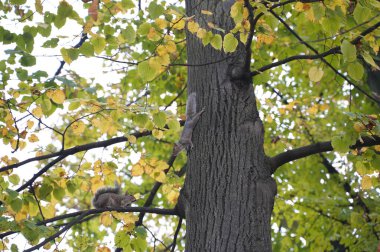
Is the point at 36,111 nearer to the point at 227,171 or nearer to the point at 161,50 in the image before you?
the point at 161,50

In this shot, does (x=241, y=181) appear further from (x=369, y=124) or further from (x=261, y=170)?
(x=369, y=124)

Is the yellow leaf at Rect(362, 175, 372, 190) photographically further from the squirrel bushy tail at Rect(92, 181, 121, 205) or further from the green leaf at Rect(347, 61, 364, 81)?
the squirrel bushy tail at Rect(92, 181, 121, 205)

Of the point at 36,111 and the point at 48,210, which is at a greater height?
the point at 36,111

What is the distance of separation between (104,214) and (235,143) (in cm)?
109

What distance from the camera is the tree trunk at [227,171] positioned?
337cm

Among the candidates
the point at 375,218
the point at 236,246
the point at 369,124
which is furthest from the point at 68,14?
the point at 375,218

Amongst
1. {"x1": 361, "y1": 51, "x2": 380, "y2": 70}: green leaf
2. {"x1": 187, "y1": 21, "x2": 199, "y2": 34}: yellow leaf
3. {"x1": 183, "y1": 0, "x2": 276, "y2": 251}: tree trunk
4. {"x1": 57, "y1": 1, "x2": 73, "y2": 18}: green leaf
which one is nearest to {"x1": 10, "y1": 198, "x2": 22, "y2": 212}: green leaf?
{"x1": 183, "y1": 0, "x2": 276, "y2": 251}: tree trunk

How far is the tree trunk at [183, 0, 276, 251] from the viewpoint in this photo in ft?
11.1

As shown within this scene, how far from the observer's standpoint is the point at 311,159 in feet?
30.3

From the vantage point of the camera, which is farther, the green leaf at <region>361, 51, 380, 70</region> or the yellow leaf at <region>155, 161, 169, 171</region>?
the yellow leaf at <region>155, 161, 169, 171</region>

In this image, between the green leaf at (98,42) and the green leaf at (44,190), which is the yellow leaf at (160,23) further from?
the green leaf at (44,190)

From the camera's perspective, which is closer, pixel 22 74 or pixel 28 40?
pixel 28 40

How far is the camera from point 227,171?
3521 mm

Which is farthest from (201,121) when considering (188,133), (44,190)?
(44,190)
